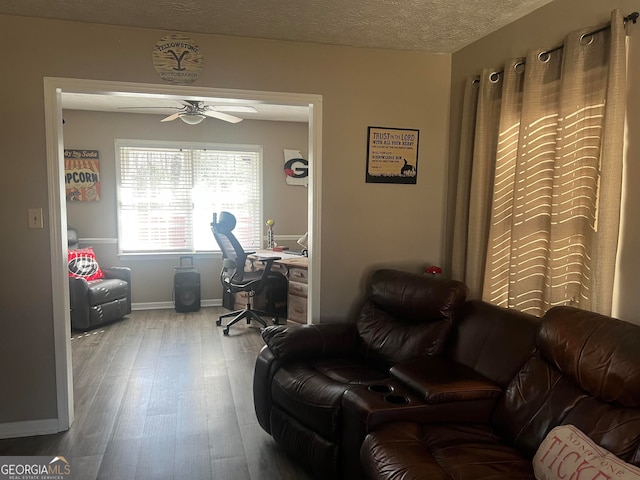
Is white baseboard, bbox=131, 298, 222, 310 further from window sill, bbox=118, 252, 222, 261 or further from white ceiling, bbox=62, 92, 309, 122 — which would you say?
white ceiling, bbox=62, 92, 309, 122

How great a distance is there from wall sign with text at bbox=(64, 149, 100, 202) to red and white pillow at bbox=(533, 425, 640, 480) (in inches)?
214

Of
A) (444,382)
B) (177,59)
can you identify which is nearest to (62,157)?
(177,59)

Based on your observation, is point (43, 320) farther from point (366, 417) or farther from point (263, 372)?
point (366, 417)

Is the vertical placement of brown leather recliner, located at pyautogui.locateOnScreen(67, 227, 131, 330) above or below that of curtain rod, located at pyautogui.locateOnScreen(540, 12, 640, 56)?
below

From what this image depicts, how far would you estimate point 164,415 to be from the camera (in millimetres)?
2834

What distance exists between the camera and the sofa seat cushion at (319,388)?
205cm

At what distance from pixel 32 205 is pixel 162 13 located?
4.39 ft

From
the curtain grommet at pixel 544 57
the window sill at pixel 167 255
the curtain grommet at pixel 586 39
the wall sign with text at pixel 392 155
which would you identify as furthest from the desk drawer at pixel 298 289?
the curtain grommet at pixel 586 39

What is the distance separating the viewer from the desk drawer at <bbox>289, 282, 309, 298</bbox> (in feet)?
14.8

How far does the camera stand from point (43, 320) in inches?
103

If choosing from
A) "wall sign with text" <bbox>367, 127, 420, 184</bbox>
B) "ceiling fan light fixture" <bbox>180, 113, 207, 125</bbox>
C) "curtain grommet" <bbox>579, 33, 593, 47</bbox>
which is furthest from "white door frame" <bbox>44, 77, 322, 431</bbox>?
"ceiling fan light fixture" <bbox>180, 113, 207, 125</bbox>

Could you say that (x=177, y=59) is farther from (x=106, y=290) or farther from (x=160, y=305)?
(x=160, y=305)

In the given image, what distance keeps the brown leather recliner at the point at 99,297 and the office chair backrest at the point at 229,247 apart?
1.22m

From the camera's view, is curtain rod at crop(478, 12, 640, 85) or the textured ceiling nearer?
curtain rod at crop(478, 12, 640, 85)
